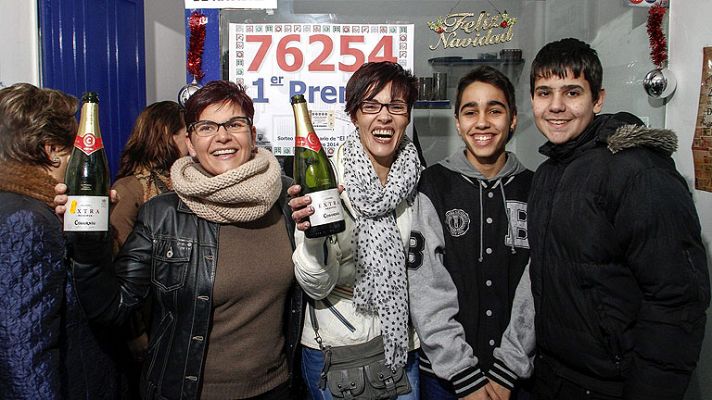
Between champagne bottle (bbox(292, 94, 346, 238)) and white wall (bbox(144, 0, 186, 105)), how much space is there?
2671 millimetres

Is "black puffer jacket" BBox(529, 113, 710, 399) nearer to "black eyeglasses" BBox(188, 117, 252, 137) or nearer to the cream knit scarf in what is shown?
the cream knit scarf

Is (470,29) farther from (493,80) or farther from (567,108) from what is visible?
(567,108)

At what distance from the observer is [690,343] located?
1.51 metres

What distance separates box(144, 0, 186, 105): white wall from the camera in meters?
4.17

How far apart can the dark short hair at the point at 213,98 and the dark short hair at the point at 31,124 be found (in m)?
0.38

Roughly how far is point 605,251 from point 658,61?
169 cm

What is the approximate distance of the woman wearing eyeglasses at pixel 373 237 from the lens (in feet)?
6.21

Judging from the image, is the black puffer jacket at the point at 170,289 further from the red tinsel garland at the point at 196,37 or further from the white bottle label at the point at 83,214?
the red tinsel garland at the point at 196,37

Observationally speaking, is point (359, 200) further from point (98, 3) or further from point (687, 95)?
point (98, 3)

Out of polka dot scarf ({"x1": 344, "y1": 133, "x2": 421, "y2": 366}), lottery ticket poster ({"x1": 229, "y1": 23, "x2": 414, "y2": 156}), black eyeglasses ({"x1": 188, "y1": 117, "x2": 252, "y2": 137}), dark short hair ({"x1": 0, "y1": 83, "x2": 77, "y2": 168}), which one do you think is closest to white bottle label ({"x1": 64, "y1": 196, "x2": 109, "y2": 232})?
dark short hair ({"x1": 0, "y1": 83, "x2": 77, "y2": 168})

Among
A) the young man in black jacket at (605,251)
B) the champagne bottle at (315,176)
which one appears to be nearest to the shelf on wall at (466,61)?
the young man in black jacket at (605,251)

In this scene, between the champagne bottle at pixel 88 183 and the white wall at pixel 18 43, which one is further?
the white wall at pixel 18 43

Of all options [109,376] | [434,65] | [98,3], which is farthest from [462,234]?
[98,3]

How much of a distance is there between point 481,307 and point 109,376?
130cm
